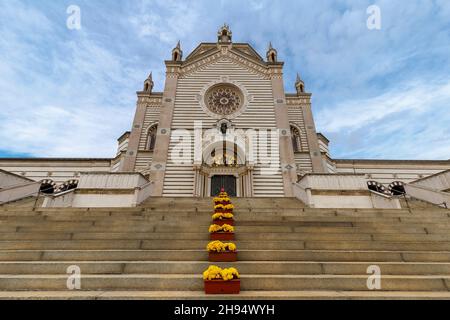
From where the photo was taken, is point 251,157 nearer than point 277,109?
Yes

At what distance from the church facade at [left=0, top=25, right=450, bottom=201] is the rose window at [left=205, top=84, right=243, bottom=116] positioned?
0.10m

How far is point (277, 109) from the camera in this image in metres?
22.0

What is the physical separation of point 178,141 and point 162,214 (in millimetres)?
11603

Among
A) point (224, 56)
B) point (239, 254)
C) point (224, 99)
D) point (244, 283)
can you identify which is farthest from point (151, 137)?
point (244, 283)

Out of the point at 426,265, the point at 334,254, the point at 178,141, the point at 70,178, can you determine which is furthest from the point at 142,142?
the point at 426,265

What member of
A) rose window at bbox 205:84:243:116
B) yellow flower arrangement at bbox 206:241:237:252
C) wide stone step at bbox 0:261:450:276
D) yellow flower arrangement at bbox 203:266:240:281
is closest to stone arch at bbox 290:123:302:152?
rose window at bbox 205:84:243:116

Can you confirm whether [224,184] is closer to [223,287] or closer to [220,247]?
[220,247]

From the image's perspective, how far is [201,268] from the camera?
214 inches

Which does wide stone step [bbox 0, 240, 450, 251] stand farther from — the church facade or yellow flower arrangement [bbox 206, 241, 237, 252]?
the church facade

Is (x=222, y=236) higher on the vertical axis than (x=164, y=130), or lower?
lower

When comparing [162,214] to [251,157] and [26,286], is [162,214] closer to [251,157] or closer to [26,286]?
[26,286]

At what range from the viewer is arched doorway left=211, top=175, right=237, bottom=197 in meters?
18.7

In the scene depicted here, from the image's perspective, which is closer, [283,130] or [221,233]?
[221,233]

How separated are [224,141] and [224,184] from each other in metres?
4.08
